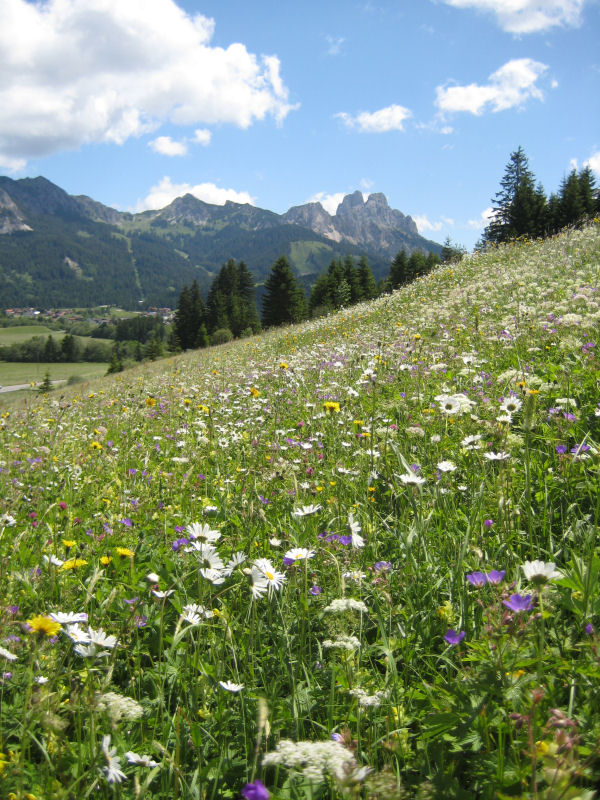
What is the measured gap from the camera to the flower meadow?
48.8 inches

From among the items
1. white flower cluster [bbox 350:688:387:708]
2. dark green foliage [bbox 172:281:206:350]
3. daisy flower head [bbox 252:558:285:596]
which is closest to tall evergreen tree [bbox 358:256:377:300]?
dark green foliage [bbox 172:281:206:350]

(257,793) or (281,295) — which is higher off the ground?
(281,295)

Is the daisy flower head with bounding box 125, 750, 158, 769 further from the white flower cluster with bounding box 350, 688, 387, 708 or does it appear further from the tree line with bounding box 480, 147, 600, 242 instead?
the tree line with bounding box 480, 147, 600, 242

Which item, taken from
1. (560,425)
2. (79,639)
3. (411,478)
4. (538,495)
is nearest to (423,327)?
(560,425)

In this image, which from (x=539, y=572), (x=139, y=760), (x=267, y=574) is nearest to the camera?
(x=539, y=572)

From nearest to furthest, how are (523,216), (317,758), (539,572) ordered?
(317,758) → (539,572) → (523,216)

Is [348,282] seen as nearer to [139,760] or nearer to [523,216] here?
[523,216]

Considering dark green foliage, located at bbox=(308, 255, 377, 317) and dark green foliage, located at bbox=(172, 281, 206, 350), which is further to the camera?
dark green foliage, located at bbox=(172, 281, 206, 350)

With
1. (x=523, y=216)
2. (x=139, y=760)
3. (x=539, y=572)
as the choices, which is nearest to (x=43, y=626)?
(x=139, y=760)

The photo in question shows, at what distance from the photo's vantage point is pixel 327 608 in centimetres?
150

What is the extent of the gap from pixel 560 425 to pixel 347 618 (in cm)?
197

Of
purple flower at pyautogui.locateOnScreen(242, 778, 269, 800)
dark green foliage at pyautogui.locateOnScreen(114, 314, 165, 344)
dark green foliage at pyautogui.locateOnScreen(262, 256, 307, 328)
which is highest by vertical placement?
dark green foliage at pyautogui.locateOnScreen(114, 314, 165, 344)

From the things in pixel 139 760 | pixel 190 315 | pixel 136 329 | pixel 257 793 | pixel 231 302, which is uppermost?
pixel 136 329

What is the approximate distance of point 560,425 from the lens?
2.88 m
